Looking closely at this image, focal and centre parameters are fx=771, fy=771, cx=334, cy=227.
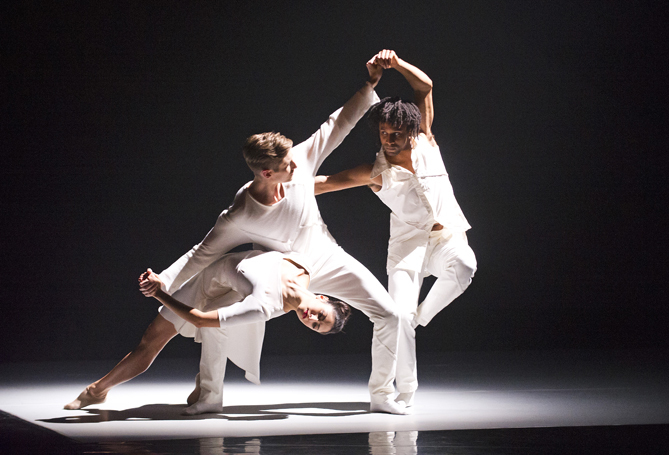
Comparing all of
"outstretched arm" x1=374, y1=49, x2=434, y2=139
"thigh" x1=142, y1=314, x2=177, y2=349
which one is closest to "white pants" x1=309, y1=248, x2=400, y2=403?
"thigh" x1=142, y1=314, x2=177, y2=349

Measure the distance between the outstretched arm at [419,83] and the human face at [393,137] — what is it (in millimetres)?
210

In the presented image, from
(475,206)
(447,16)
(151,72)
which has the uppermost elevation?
(447,16)

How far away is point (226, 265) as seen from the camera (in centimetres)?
331

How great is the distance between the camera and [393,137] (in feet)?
11.6

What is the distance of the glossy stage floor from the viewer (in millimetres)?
2529

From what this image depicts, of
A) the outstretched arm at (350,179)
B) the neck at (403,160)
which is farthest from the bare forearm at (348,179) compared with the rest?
the neck at (403,160)

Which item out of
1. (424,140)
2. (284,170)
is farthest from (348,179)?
(284,170)

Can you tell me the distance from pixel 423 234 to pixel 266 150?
3.05ft

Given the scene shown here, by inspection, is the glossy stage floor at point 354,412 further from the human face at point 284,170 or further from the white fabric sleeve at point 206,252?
the human face at point 284,170

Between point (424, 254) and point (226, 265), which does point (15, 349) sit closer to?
point (226, 265)

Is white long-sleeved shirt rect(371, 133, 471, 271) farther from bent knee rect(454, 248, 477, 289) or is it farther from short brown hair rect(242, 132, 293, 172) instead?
short brown hair rect(242, 132, 293, 172)

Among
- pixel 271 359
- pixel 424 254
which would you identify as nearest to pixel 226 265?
pixel 424 254

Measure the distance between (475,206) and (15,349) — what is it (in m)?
3.51

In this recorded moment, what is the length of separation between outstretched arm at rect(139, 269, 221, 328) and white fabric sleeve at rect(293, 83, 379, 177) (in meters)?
0.82
